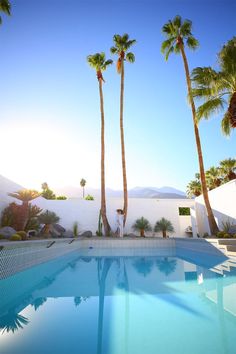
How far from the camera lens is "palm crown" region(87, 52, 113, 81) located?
19672 millimetres

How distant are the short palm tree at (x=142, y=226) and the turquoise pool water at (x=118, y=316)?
1512 centimetres

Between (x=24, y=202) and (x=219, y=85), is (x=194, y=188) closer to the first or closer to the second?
(x=219, y=85)

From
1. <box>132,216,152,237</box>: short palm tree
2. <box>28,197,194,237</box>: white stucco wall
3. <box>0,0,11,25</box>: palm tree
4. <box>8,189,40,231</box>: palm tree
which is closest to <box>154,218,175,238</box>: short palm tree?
<box>132,216,152,237</box>: short palm tree

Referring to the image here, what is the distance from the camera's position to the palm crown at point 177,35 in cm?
1543

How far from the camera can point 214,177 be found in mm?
25266

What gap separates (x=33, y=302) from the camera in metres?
3.75

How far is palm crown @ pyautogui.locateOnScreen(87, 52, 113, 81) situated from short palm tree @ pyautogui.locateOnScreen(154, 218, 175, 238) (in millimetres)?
13280

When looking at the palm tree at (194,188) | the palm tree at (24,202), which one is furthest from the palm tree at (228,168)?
the palm tree at (24,202)

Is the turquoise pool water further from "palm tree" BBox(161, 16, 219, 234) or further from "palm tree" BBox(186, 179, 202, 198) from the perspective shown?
"palm tree" BBox(186, 179, 202, 198)

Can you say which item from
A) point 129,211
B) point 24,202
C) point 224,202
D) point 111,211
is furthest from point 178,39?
point 111,211

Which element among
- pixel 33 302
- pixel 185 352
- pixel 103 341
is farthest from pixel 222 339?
pixel 33 302

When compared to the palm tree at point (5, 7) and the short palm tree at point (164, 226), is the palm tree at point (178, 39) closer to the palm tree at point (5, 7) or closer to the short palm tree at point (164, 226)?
the palm tree at point (5, 7)

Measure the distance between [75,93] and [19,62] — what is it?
12.2ft

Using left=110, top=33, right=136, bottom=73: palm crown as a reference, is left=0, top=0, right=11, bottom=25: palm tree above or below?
below
